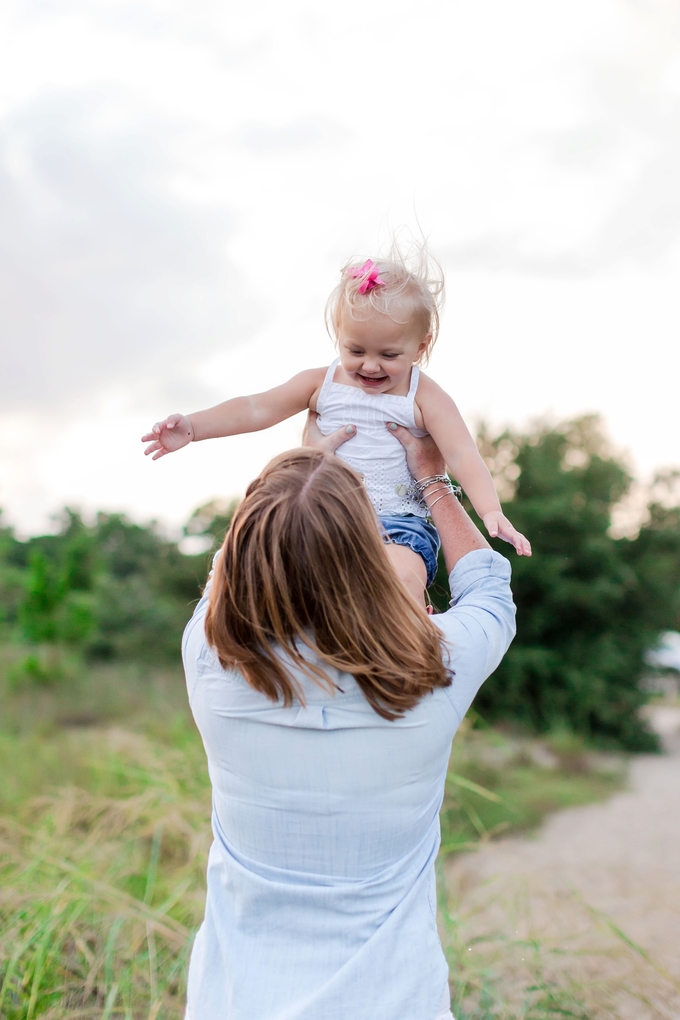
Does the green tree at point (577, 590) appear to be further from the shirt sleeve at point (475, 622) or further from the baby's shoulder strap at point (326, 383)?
the shirt sleeve at point (475, 622)

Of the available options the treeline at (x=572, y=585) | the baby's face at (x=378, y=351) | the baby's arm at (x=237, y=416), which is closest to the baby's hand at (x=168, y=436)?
the baby's arm at (x=237, y=416)

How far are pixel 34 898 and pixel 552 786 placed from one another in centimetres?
582

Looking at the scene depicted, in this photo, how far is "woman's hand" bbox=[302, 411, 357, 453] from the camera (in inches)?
71.8

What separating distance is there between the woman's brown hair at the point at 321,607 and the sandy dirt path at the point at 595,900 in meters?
1.95

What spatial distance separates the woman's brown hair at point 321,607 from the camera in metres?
1.15

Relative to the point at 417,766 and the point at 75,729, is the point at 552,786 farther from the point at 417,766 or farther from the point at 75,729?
the point at 417,766

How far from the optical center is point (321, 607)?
1.16 metres

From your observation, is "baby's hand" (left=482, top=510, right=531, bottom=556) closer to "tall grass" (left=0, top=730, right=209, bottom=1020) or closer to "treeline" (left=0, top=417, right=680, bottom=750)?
"tall grass" (left=0, top=730, right=209, bottom=1020)

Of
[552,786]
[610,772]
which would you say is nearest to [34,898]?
[552,786]

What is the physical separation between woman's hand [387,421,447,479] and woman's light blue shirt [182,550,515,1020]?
26.7 inches

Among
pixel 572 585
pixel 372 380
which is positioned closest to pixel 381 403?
pixel 372 380

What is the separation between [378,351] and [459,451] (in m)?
0.32

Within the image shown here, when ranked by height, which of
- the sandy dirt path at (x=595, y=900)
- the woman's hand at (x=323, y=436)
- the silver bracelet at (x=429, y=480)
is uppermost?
the woman's hand at (x=323, y=436)

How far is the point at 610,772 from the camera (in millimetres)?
8469
